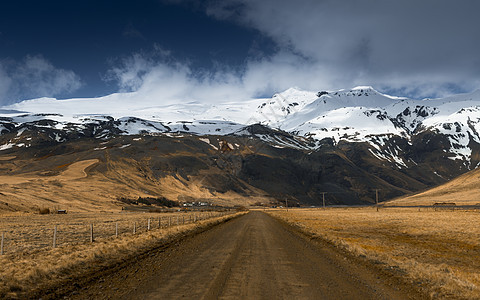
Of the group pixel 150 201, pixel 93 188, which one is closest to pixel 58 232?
pixel 93 188

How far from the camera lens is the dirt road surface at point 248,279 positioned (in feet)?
33.2

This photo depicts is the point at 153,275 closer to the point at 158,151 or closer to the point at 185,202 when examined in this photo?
the point at 185,202

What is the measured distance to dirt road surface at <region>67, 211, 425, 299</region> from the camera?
33.2 feet

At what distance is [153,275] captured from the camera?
500 inches

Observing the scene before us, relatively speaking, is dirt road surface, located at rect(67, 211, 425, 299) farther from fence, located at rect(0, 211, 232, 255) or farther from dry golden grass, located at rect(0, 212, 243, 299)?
fence, located at rect(0, 211, 232, 255)

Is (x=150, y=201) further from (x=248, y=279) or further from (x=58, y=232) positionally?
(x=248, y=279)

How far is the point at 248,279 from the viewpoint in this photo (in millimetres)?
11922

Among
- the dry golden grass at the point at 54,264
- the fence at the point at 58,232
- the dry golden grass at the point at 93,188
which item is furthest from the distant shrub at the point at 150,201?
the dry golden grass at the point at 54,264

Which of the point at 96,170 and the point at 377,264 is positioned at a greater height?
the point at 96,170

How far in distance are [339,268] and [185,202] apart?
13979cm

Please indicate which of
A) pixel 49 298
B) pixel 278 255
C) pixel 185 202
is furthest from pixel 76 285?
pixel 185 202

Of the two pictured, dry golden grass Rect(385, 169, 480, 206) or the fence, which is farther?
dry golden grass Rect(385, 169, 480, 206)

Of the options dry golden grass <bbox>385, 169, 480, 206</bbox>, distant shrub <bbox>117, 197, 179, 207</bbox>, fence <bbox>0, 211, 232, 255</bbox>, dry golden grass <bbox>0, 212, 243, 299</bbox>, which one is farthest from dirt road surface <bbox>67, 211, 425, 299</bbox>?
dry golden grass <bbox>385, 169, 480, 206</bbox>

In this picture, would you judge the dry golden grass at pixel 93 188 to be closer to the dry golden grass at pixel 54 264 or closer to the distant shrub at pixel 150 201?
the distant shrub at pixel 150 201
